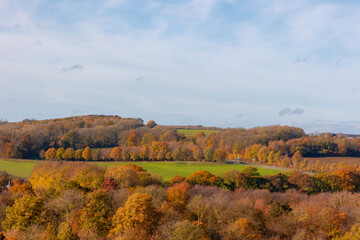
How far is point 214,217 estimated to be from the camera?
41.5m

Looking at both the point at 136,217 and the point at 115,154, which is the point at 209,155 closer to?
the point at 115,154

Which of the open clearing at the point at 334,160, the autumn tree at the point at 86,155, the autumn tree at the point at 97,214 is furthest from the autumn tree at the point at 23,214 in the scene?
the open clearing at the point at 334,160

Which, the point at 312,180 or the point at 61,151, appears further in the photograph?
the point at 61,151

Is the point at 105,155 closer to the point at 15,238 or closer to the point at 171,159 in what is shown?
the point at 171,159

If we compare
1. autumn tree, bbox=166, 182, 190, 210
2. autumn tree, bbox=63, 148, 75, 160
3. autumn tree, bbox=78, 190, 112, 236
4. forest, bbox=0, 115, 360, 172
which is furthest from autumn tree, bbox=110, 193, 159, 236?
autumn tree, bbox=63, 148, 75, 160

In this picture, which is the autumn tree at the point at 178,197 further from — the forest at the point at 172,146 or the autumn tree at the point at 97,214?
the forest at the point at 172,146

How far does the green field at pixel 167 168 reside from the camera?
83319 millimetres

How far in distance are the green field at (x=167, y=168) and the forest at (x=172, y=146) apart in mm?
7257

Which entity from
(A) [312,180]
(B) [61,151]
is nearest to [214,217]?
(A) [312,180]

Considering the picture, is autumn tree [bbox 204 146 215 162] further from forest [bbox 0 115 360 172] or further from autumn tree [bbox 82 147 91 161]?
autumn tree [bbox 82 147 91 161]

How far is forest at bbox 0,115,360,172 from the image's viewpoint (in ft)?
349

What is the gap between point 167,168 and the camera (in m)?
91.3

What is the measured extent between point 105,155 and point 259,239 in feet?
256

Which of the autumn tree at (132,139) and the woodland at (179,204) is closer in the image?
the woodland at (179,204)
